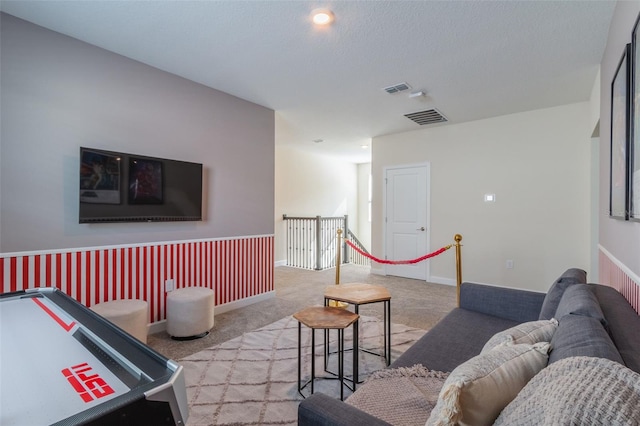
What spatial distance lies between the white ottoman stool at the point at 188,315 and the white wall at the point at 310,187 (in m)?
3.69

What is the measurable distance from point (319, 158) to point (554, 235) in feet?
16.4

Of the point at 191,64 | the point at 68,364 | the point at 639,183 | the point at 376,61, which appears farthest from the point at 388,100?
the point at 68,364

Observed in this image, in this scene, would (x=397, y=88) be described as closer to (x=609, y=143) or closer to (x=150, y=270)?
(x=609, y=143)

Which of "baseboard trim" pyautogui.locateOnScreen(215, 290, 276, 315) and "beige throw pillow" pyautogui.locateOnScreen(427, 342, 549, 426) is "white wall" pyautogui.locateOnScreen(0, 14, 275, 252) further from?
"beige throw pillow" pyautogui.locateOnScreen(427, 342, 549, 426)

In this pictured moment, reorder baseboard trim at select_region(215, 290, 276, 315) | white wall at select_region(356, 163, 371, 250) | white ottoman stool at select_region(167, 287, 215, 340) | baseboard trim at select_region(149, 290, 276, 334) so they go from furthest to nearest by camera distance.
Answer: white wall at select_region(356, 163, 371, 250)
baseboard trim at select_region(215, 290, 276, 315)
baseboard trim at select_region(149, 290, 276, 334)
white ottoman stool at select_region(167, 287, 215, 340)

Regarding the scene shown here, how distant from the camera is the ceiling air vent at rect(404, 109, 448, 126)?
14.3 feet

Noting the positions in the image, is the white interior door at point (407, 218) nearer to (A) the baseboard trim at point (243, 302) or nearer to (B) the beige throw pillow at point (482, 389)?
(A) the baseboard trim at point (243, 302)

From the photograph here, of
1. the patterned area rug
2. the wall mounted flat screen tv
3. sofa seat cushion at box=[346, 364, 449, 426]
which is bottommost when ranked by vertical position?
the patterned area rug

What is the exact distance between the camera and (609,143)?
2.29m

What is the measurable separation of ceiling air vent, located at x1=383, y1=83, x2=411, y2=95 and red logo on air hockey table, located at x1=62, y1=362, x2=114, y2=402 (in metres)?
3.50

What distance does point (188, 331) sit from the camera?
282cm

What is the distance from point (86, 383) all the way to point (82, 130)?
2509 mm

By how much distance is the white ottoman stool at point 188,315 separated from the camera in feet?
9.20

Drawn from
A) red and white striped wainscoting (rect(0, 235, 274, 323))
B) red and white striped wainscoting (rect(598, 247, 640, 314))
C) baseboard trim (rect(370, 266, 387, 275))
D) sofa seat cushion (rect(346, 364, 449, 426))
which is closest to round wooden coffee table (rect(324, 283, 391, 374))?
sofa seat cushion (rect(346, 364, 449, 426))
